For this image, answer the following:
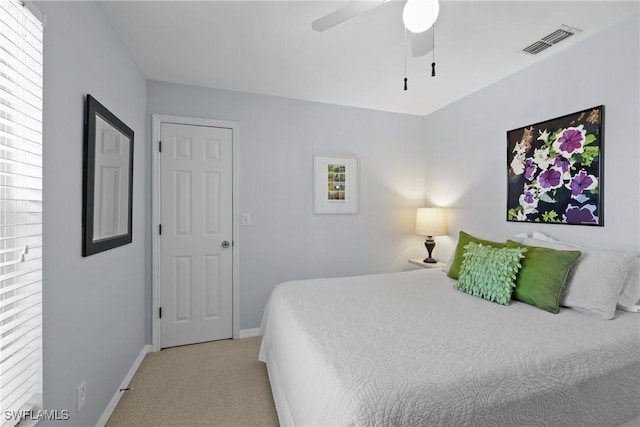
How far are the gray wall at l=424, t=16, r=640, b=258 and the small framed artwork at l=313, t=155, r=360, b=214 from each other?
100 centimetres

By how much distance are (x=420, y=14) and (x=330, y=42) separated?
2.85 ft

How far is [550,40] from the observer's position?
2.08 metres

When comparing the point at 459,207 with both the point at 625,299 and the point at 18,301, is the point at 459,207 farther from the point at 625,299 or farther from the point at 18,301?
the point at 18,301

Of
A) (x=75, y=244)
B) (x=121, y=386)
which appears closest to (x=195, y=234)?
(x=121, y=386)

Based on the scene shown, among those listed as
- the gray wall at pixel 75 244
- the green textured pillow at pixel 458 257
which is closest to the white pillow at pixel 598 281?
the green textured pillow at pixel 458 257

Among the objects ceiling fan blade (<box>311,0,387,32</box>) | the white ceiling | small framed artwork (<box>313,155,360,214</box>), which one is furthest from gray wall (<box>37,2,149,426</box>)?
small framed artwork (<box>313,155,360,214</box>)

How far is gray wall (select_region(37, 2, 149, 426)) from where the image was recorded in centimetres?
123

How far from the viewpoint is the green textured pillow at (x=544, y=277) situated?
175 cm

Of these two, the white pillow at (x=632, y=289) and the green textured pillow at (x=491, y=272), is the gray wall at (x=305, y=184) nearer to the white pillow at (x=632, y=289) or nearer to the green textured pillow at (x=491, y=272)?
the green textured pillow at (x=491, y=272)

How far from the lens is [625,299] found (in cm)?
174

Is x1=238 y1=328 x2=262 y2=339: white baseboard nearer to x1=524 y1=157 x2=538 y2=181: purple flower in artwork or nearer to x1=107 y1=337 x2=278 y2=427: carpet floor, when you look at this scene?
x1=107 y1=337 x2=278 y2=427: carpet floor

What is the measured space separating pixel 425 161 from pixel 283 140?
5.98 ft

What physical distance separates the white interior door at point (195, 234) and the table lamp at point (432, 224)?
2090 millimetres

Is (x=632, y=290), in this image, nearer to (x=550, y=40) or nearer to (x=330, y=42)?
(x=550, y=40)
